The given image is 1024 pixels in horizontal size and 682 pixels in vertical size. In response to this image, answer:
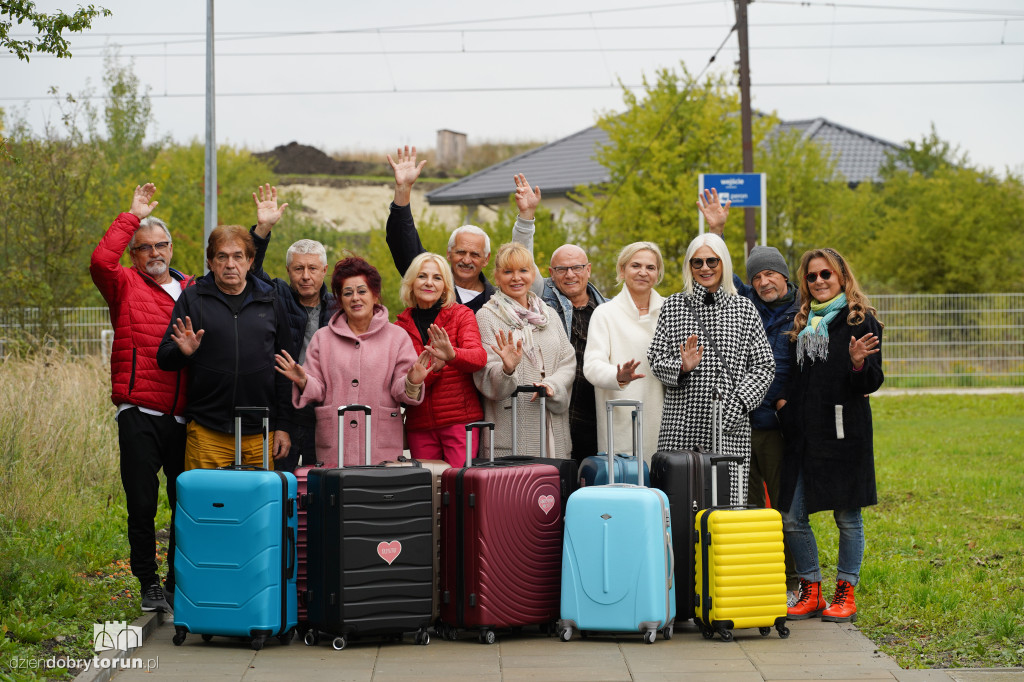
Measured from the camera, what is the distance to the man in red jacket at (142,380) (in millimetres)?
6363

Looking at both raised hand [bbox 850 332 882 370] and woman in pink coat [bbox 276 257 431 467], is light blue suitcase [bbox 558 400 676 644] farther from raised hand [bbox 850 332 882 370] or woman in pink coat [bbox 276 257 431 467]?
raised hand [bbox 850 332 882 370]

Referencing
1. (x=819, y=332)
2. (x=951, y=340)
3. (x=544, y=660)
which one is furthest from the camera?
(x=951, y=340)

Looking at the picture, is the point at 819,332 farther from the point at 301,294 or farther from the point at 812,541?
the point at 301,294

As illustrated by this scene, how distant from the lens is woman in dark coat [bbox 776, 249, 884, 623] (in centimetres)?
656

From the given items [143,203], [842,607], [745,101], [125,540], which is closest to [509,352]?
[143,203]

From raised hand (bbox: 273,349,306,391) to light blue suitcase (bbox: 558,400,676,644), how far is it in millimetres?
1660

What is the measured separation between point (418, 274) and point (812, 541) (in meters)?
2.87

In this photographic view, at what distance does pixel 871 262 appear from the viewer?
3161cm

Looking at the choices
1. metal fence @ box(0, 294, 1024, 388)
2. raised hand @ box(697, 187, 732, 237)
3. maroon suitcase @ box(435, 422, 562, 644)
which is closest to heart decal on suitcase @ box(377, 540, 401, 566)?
maroon suitcase @ box(435, 422, 562, 644)

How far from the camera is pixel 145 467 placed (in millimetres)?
6402

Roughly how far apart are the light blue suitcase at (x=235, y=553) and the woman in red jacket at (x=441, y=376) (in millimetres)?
983

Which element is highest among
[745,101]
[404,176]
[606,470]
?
[745,101]

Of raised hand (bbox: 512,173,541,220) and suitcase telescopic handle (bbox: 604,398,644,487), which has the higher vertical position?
raised hand (bbox: 512,173,541,220)

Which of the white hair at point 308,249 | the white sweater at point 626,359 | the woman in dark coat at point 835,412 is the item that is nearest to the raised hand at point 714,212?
the woman in dark coat at point 835,412
